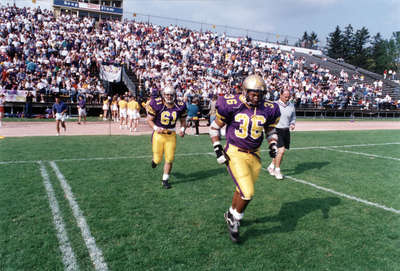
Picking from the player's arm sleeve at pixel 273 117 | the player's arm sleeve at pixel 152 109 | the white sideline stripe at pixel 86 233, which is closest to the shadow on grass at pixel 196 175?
the player's arm sleeve at pixel 152 109

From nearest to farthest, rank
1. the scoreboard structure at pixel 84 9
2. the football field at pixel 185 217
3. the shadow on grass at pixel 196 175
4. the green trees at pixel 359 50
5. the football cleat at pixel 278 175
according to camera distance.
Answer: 1. the football field at pixel 185 217
2. the shadow on grass at pixel 196 175
3. the football cleat at pixel 278 175
4. the scoreboard structure at pixel 84 9
5. the green trees at pixel 359 50

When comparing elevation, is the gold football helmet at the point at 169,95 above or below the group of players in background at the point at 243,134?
above

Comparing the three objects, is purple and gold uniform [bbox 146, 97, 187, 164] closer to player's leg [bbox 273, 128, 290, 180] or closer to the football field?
the football field

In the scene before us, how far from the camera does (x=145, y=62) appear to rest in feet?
86.7

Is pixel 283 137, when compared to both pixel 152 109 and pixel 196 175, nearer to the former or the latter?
pixel 196 175

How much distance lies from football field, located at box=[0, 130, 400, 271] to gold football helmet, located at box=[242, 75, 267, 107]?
1.92m

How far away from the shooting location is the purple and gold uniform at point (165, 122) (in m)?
6.46

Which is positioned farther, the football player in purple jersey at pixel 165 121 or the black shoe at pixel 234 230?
the football player in purple jersey at pixel 165 121

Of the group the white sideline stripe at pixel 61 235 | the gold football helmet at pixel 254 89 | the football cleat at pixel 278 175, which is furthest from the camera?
the football cleat at pixel 278 175

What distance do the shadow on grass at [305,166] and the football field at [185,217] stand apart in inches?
2.2

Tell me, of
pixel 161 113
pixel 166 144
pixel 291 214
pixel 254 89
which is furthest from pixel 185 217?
pixel 161 113

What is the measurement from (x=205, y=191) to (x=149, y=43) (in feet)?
83.2

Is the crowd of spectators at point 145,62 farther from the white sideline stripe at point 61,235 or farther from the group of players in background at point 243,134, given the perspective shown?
the group of players in background at point 243,134

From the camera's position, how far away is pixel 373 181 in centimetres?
743
